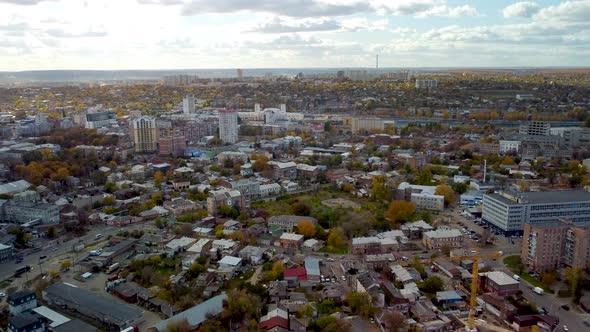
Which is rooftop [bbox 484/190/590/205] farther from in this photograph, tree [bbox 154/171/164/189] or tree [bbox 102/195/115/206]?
tree [bbox 102/195/115/206]

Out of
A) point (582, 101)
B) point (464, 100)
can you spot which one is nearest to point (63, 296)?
point (464, 100)

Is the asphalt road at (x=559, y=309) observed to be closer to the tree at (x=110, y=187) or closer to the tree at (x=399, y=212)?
the tree at (x=399, y=212)

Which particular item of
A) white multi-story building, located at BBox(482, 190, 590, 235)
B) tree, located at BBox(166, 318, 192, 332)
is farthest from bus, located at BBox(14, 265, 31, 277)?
white multi-story building, located at BBox(482, 190, 590, 235)

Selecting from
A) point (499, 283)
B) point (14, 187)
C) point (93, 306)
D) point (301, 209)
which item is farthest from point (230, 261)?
point (14, 187)

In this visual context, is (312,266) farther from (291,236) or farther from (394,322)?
(394,322)

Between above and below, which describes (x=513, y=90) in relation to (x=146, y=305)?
above

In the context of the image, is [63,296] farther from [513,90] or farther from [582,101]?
[513,90]
